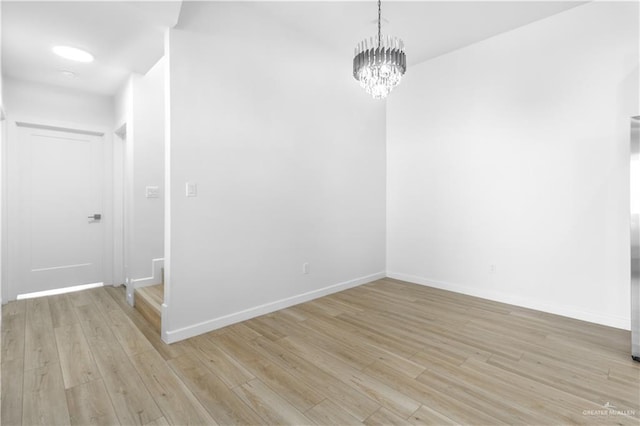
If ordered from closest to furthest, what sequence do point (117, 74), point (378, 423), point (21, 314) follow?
point (378, 423) < point (21, 314) < point (117, 74)

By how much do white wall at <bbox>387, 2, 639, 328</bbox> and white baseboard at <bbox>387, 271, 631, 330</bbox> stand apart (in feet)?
0.04

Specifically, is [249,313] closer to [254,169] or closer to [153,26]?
[254,169]

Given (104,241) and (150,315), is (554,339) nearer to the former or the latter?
(150,315)

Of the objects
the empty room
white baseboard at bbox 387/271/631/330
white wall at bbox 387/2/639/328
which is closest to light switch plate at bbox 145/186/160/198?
the empty room

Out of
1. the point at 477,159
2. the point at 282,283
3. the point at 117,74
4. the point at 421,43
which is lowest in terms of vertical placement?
the point at 282,283

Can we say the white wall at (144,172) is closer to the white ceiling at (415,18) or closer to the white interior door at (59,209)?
the white interior door at (59,209)

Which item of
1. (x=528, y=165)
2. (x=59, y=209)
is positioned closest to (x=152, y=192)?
(x=59, y=209)

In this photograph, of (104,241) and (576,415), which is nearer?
(576,415)

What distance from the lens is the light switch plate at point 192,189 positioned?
267cm

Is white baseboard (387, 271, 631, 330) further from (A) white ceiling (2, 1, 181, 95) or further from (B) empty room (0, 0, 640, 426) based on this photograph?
(A) white ceiling (2, 1, 181, 95)

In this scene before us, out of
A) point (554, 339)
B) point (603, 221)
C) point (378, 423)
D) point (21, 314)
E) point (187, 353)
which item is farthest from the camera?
point (21, 314)

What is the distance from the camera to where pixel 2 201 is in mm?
3633

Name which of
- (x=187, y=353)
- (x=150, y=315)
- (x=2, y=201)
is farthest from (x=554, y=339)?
(x=2, y=201)

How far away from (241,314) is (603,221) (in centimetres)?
368
